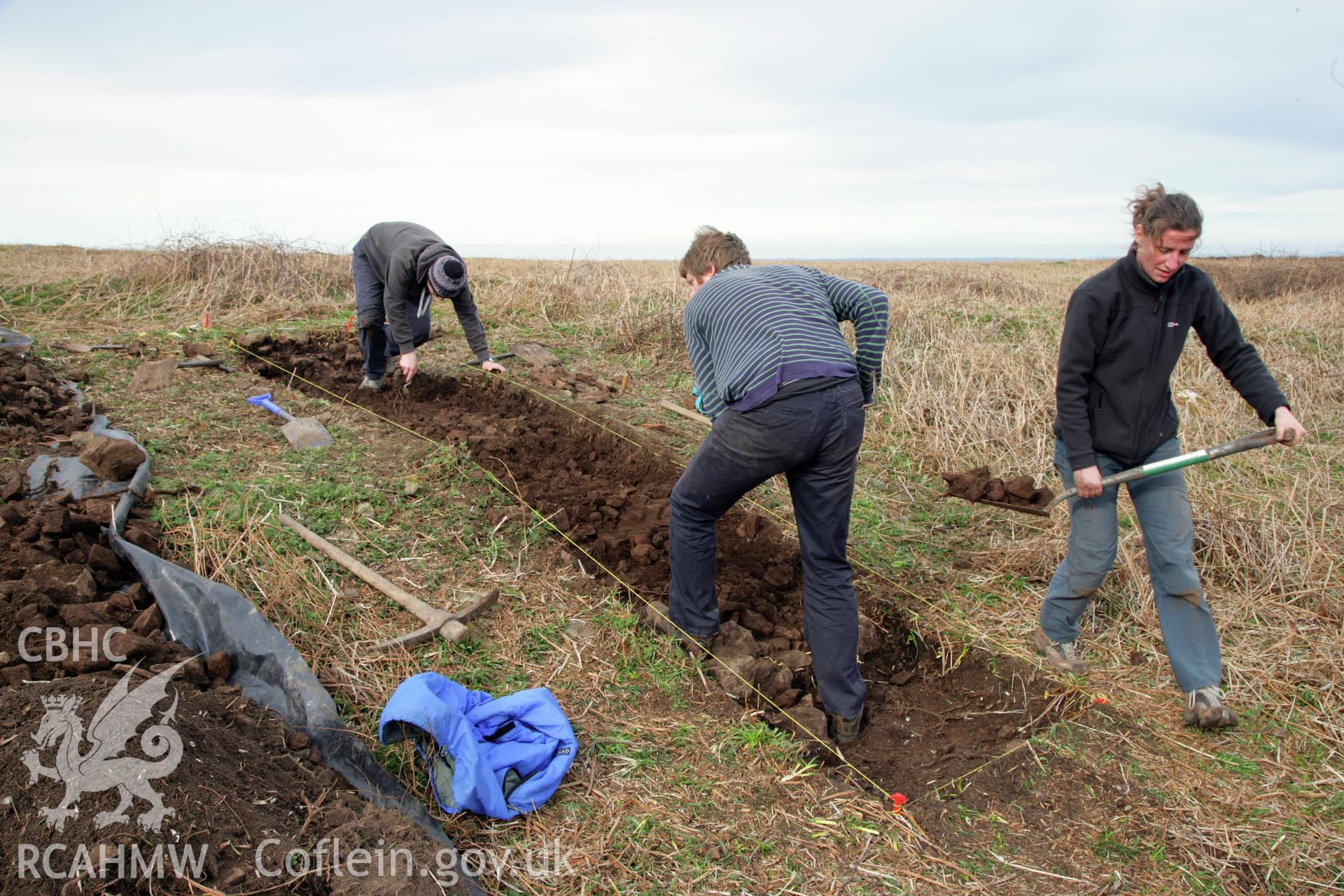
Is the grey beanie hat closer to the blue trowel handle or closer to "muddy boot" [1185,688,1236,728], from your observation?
the blue trowel handle

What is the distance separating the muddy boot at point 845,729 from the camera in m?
3.25

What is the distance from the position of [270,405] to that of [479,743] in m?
3.59

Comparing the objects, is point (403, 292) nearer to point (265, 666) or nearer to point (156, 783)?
point (265, 666)

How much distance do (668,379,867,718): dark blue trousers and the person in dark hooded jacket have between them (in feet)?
9.56

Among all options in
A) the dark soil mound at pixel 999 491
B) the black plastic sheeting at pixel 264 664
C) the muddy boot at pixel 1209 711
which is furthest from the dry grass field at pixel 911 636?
the dark soil mound at pixel 999 491

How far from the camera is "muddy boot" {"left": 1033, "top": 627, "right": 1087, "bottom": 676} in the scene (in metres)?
3.55

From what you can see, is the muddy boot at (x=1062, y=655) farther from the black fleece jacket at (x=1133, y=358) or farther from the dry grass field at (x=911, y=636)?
the black fleece jacket at (x=1133, y=358)

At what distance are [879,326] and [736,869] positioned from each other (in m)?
2.03

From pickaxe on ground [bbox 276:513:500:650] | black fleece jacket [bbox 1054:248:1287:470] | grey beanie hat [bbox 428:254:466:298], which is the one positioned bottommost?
pickaxe on ground [bbox 276:513:500:650]

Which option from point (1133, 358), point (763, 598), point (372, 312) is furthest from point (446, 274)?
point (1133, 358)

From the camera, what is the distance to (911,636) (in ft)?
13.1

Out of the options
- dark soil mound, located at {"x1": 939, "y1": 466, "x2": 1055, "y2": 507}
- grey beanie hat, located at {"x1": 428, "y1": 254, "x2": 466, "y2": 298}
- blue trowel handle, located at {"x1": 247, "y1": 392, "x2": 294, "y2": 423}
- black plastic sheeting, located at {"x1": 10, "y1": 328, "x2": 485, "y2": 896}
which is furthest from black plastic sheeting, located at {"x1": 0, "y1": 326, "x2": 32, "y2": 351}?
dark soil mound, located at {"x1": 939, "y1": 466, "x2": 1055, "y2": 507}

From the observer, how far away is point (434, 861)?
217 cm

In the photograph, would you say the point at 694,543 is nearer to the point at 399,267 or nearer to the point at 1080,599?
the point at 1080,599
